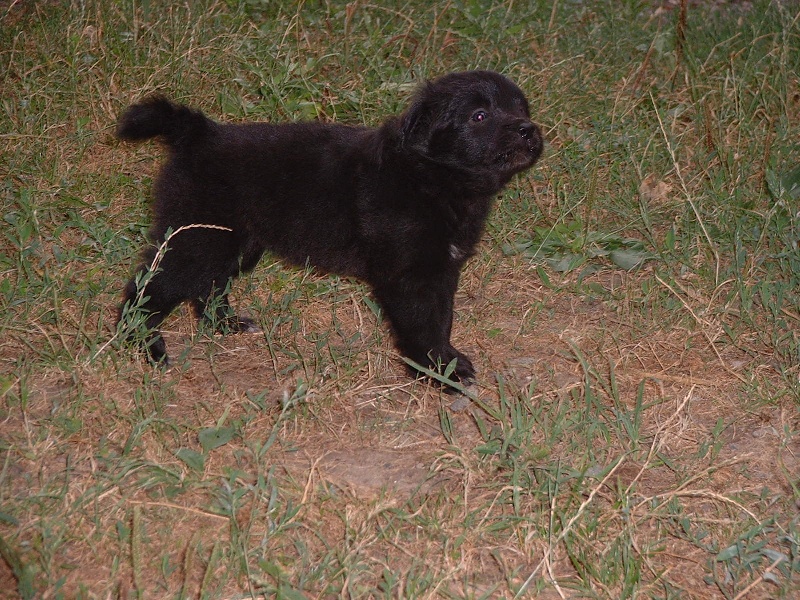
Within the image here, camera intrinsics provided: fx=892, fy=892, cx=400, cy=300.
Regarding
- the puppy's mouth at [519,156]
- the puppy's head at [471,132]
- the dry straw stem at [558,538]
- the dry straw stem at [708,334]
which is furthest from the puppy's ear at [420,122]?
the dry straw stem at [558,538]

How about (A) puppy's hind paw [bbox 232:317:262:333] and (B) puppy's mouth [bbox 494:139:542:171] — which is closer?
(B) puppy's mouth [bbox 494:139:542:171]

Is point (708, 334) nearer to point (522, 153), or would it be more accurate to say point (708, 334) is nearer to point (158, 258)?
point (522, 153)

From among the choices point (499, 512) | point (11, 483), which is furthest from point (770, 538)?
point (11, 483)

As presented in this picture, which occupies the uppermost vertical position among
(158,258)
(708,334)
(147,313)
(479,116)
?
(479,116)

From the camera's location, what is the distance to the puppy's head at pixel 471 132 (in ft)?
10.1

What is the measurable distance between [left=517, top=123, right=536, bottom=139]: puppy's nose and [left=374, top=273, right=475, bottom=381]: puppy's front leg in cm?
57

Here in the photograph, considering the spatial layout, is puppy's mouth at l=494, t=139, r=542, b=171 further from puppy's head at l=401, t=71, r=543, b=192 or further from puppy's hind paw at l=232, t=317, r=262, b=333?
puppy's hind paw at l=232, t=317, r=262, b=333

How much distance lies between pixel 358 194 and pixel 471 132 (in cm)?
46

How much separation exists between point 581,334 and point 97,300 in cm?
199

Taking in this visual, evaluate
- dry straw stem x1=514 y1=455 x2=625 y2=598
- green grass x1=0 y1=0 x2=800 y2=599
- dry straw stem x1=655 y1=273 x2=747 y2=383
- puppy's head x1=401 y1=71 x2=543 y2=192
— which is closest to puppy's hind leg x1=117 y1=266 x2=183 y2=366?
green grass x1=0 y1=0 x2=800 y2=599

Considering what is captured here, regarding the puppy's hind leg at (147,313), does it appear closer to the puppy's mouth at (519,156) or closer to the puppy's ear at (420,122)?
the puppy's ear at (420,122)

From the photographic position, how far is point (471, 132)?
3.10 m

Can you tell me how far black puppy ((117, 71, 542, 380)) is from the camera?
3.12 m

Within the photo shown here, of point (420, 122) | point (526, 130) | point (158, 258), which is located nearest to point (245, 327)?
point (158, 258)
